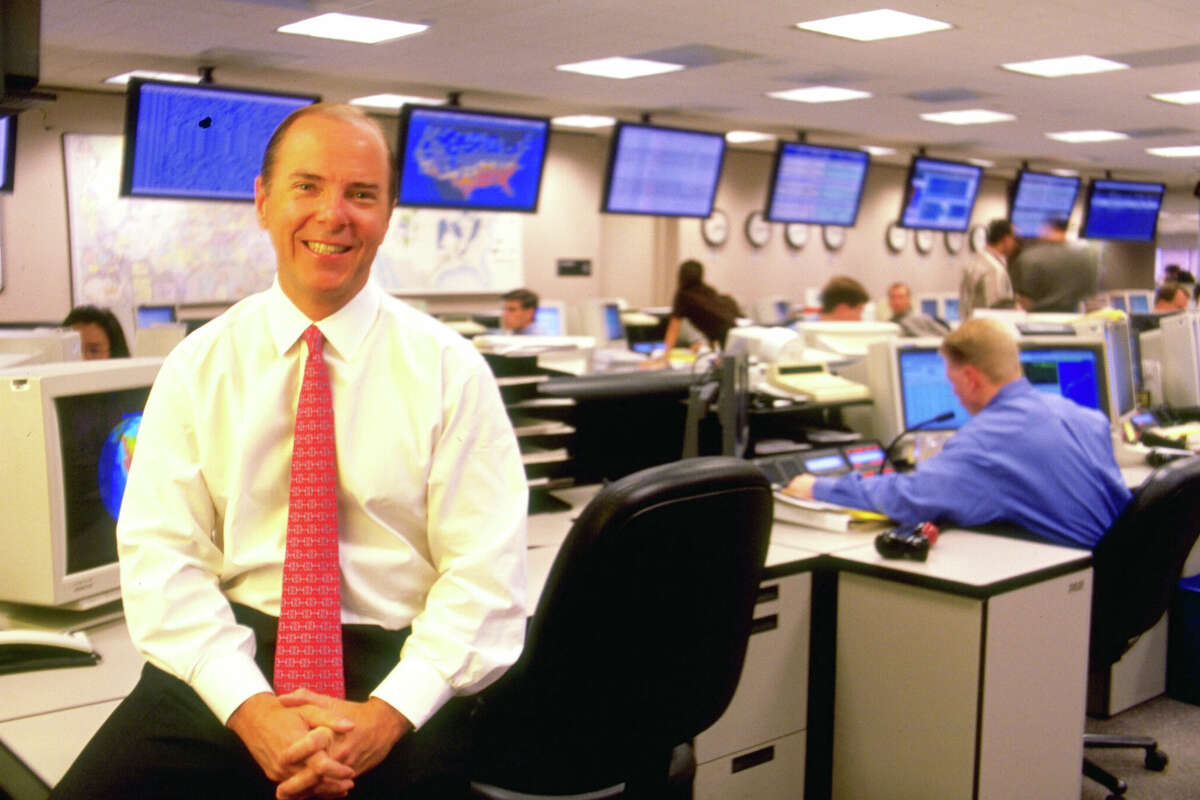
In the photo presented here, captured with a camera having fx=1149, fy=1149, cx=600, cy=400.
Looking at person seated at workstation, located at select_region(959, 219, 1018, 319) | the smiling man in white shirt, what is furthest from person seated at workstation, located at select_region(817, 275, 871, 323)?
the smiling man in white shirt

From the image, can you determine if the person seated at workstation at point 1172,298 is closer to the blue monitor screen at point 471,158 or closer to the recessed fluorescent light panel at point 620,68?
the recessed fluorescent light panel at point 620,68

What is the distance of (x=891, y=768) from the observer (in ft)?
8.15

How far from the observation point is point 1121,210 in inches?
401

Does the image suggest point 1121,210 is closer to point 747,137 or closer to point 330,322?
point 747,137

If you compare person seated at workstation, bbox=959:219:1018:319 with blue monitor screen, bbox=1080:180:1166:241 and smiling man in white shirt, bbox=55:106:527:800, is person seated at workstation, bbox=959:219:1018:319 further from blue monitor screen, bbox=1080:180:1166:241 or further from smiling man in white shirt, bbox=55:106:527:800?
smiling man in white shirt, bbox=55:106:527:800

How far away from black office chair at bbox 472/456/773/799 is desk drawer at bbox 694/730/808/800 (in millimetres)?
695

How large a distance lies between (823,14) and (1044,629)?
330 cm

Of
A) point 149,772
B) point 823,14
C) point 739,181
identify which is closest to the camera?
point 149,772

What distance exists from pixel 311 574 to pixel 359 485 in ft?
0.42

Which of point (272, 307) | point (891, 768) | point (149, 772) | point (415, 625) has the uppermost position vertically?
point (272, 307)

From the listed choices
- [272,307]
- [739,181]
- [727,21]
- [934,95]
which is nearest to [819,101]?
[934,95]

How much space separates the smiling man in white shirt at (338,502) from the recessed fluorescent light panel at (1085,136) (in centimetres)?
868

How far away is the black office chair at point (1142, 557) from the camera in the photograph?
2.51m

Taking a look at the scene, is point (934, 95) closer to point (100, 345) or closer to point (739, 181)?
point (739, 181)
